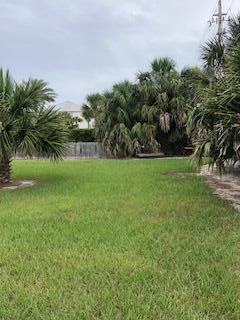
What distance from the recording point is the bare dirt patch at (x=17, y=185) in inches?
456

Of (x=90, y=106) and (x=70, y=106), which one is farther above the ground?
(x=70, y=106)

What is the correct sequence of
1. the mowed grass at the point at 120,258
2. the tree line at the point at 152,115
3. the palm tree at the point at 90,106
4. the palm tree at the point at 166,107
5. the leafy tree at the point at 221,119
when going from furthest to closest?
the palm tree at the point at 90,106
the palm tree at the point at 166,107
the tree line at the point at 152,115
the leafy tree at the point at 221,119
the mowed grass at the point at 120,258

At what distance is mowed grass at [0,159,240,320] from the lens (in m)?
3.61

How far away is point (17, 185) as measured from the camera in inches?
481

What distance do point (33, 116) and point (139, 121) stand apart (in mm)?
13301

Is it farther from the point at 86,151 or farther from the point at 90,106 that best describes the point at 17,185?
the point at 90,106

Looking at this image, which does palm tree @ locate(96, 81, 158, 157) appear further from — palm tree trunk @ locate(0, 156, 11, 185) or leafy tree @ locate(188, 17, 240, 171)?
leafy tree @ locate(188, 17, 240, 171)

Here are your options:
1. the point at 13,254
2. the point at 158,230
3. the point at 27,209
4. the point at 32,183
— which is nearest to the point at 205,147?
the point at 158,230

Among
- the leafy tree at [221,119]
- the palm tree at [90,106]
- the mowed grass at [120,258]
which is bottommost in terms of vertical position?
the mowed grass at [120,258]

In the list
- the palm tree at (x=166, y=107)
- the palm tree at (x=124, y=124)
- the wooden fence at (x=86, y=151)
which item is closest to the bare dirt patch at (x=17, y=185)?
the palm tree at (x=124, y=124)

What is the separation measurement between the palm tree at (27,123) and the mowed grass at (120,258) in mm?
2693

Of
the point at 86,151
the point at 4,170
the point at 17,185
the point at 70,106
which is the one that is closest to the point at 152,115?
the point at 86,151

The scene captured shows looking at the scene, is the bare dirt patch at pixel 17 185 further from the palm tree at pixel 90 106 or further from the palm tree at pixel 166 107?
the palm tree at pixel 90 106

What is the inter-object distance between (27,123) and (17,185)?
175 centimetres
